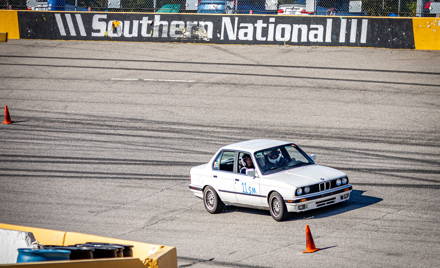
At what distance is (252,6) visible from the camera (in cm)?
2914

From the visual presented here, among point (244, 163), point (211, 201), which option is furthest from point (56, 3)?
point (244, 163)

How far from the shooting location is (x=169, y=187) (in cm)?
1443

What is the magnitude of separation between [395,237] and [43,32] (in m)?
25.3

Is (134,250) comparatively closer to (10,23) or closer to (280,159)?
(280,159)

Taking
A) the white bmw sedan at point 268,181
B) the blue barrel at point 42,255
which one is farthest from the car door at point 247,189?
the blue barrel at point 42,255

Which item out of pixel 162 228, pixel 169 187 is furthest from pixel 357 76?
pixel 162 228

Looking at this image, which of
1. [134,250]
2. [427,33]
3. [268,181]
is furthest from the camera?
[427,33]

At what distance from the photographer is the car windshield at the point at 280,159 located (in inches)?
487

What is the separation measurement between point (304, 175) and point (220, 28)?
17849mm

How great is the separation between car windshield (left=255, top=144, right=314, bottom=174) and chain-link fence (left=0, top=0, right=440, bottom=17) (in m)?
15.4

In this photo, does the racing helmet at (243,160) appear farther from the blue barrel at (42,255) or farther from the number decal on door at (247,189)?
the blue barrel at (42,255)

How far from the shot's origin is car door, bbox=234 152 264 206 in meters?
12.0

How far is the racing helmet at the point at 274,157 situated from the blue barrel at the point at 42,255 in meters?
6.48

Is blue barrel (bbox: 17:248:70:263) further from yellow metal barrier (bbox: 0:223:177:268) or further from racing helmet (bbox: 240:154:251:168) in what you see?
racing helmet (bbox: 240:154:251:168)
